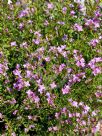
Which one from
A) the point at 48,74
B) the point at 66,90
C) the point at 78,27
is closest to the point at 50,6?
the point at 78,27

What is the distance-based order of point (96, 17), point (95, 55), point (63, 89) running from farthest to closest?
point (96, 17), point (95, 55), point (63, 89)

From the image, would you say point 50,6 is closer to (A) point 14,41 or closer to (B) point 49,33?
(B) point 49,33

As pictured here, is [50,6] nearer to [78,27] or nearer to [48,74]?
[78,27]

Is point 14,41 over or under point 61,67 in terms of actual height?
over

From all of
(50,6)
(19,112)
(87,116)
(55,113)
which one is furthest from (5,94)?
(50,6)

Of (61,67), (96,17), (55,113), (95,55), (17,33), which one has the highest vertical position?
(96,17)

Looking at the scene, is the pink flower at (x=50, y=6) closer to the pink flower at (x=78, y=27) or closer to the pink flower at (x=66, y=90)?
the pink flower at (x=78, y=27)

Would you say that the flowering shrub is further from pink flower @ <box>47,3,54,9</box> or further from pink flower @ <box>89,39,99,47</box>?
pink flower @ <box>47,3,54,9</box>

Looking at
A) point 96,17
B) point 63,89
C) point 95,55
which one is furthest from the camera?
point 96,17

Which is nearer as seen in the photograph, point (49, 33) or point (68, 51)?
point (68, 51)
